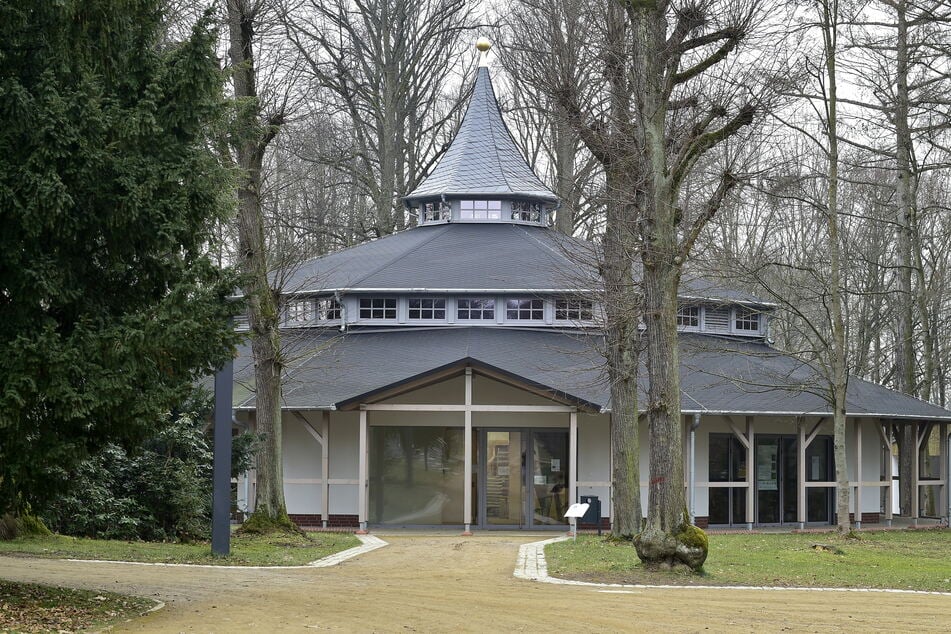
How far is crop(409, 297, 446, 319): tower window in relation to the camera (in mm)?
28078

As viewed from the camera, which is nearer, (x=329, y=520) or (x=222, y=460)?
(x=222, y=460)

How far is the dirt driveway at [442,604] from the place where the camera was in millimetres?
10453

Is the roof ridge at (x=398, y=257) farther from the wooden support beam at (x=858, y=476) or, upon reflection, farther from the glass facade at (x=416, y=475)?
the wooden support beam at (x=858, y=476)

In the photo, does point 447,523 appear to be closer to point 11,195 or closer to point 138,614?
point 138,614

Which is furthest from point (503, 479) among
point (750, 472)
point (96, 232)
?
point (96, 232)

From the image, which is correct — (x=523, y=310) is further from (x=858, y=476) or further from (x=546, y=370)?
(x=858, y=476)

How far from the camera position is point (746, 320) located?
3027 cm

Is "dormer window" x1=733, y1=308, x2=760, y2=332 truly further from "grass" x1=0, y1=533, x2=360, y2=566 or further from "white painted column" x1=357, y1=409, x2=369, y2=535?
"grass" x1=0, y1=533, x2=360, y2=566

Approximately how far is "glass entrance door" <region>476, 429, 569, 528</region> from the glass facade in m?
Answer: 0.57

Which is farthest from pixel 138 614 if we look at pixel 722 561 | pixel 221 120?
pixel 722 561

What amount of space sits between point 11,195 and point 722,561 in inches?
428

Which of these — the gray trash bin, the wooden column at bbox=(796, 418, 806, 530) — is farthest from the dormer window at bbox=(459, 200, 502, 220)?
the gray trash bin

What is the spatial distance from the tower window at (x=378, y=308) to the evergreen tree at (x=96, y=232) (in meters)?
17.0

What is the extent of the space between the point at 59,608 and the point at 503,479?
14.7 metres
